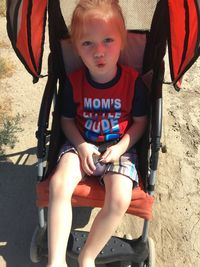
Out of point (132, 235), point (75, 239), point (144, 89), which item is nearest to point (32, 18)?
point (144, 89)

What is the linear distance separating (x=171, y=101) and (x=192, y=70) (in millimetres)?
528

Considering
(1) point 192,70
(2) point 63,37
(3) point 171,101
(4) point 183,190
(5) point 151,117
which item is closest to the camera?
(5) point 151,117

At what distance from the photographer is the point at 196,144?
381 cm

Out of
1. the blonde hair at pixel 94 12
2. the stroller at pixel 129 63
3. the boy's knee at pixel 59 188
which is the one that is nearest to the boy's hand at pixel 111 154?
the stroller at pixel 129 63

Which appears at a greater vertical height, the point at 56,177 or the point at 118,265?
the point at 56,177

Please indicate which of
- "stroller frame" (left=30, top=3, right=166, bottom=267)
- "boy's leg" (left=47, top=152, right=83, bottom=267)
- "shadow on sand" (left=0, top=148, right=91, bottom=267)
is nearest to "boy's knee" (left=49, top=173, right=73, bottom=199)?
"boy's leg" (left=47, top=152, right=83, bottom=267)

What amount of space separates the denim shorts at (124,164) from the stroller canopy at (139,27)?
51 centimetres

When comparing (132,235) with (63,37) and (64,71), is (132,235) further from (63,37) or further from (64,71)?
(63,37)

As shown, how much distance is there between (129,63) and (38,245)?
1.32m

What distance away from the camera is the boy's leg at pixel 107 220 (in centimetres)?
255

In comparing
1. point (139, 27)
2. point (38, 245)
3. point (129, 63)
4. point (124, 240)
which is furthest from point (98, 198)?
point (139, 27)

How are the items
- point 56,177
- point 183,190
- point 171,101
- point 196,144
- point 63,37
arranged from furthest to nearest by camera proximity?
point 171,101
point 196,144
point 183,190
point 63,37
point 56,177

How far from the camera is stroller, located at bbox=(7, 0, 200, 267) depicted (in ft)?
8.64

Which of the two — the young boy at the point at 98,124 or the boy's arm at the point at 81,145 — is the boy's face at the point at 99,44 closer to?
the young boy at the point at 98,124
